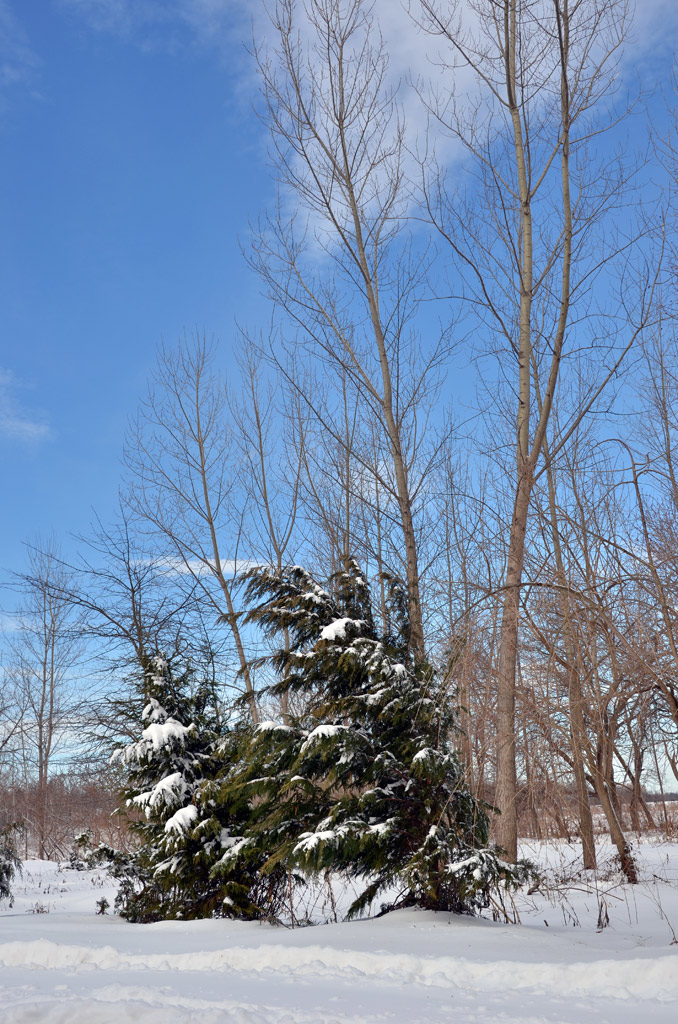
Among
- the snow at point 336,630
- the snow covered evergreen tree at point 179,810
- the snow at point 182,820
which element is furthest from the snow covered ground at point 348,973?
the snow at point 336,630

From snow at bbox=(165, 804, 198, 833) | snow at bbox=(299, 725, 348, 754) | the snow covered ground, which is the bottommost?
the snow covered ground

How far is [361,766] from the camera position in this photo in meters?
7.17

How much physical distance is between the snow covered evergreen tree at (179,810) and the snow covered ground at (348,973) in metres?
0.66

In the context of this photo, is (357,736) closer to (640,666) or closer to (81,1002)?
(640,666)

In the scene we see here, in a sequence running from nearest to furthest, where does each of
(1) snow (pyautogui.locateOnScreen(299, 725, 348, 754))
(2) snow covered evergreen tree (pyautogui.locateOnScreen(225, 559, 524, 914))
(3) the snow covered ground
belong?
(3) the snow covered ground
(2) snow covered evergreen tree (pyautogui.locateOnScreen(225, 559, 524, 914))
(1) snow (pyautogui.locateOnScreen(299, 725, 348, 754))

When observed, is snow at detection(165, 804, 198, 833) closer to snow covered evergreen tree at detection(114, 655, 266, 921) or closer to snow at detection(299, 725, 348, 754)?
snow covered evergreen tree at detection(114, 655, 266, 921)

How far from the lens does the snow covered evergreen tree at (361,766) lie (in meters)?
6.52

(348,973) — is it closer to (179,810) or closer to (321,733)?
(321,733)

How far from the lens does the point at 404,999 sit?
398 cm

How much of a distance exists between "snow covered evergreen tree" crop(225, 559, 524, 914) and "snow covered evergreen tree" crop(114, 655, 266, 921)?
55 centimetres

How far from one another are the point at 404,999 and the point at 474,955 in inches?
39.1

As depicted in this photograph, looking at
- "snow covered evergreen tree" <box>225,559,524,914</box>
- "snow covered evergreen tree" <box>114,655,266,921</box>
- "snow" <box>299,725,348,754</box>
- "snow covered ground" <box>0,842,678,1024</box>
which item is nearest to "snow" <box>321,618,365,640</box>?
"snow covered evergreen tree" <box>225,559,524,914</box>

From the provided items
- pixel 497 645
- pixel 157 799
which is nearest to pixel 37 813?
pixel 157 799

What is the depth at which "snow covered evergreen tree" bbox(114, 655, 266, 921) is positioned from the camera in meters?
7.98
